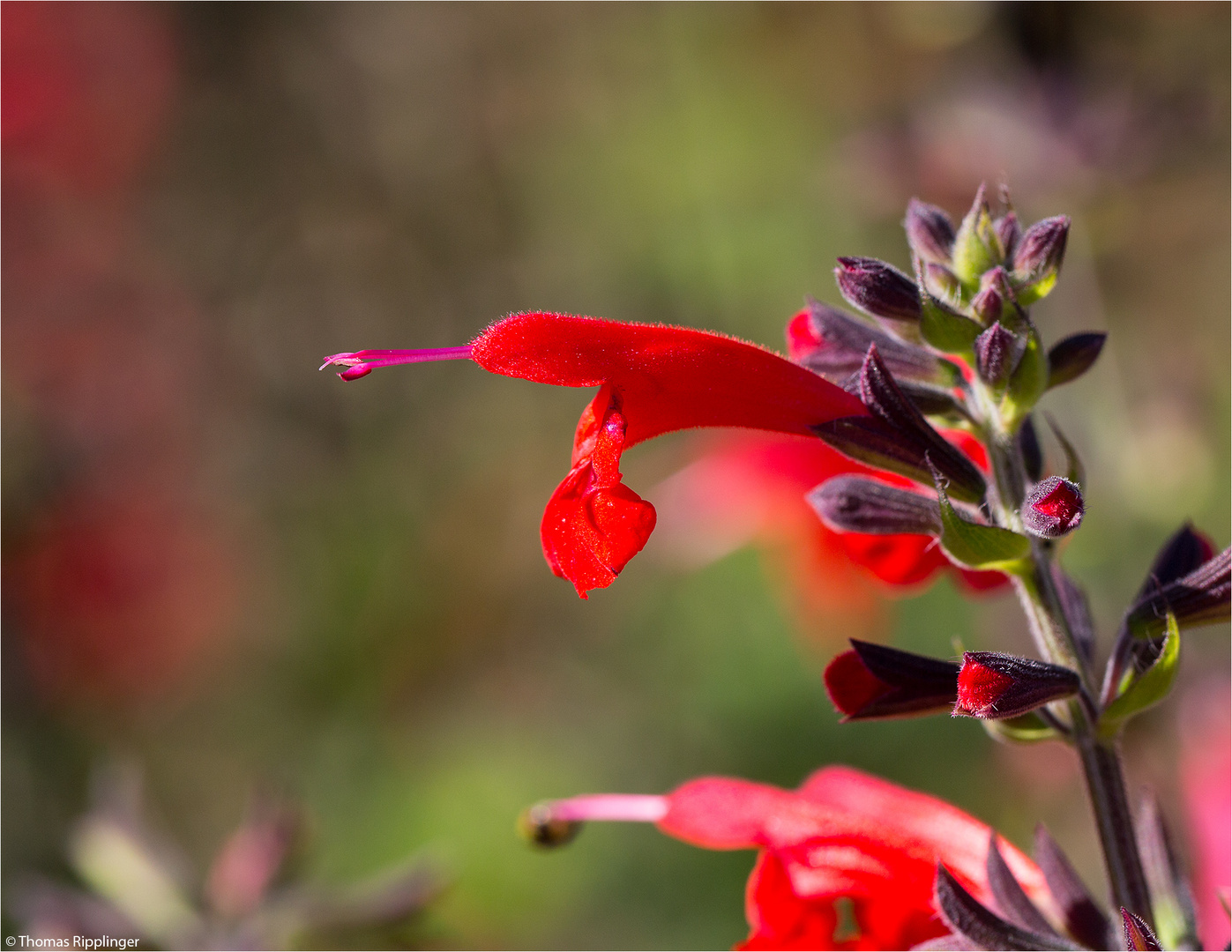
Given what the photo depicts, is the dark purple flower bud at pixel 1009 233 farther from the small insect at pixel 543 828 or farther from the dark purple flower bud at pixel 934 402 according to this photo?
the small insect at pixel 543 828

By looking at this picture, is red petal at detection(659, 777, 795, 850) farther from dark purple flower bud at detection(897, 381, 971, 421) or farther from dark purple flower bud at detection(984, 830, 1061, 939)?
dark purple flower bud at detection(897, 381, 971, 421)

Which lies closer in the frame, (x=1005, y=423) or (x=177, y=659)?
(x=1005, y=423)

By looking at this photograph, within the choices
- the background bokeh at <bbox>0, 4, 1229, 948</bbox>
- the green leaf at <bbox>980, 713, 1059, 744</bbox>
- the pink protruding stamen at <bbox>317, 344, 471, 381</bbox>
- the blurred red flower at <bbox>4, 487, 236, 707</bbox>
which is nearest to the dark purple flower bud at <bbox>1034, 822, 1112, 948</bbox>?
the green leaf at <bbox>980, 713, 1059, 744</bbox>

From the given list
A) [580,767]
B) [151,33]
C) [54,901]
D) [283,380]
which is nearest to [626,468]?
[580,767]

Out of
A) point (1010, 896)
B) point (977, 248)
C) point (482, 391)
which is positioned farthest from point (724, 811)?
point (482, 391)

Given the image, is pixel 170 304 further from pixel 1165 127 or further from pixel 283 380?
pixel 1165 127
